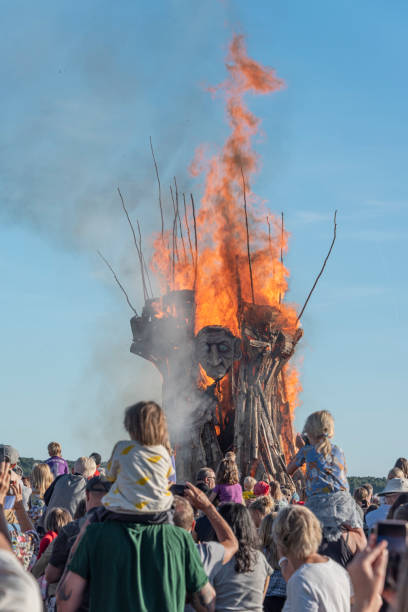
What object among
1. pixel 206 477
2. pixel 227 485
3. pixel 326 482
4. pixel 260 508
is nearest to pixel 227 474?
pixel 227 485

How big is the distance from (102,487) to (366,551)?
3.51m

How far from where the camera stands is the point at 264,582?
6457 millimetres

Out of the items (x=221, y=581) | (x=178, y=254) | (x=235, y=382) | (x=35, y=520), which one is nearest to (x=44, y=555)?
(x=221, y=581)

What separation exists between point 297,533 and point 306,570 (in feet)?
0.74

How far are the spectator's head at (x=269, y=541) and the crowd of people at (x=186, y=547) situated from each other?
0.02 metres

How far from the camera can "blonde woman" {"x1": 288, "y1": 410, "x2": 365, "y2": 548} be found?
732 cm

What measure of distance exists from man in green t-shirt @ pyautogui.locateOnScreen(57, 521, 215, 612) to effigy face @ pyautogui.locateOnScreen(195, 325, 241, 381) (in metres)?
20.1

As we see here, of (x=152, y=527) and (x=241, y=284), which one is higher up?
(x=241, y=284)

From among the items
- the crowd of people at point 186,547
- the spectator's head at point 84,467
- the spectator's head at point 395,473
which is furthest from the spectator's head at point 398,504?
the spectator's head at point 84,467

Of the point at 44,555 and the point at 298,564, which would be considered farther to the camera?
the point at 44,555

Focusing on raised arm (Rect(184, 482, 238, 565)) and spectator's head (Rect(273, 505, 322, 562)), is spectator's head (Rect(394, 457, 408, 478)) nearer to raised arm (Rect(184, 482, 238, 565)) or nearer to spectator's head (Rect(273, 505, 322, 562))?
raised arm (Rect(184, 482, 238, 565))

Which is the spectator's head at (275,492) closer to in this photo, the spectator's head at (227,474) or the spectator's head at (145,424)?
the spectator's head at (227,474)

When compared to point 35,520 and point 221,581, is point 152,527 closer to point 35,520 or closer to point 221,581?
point 221,581

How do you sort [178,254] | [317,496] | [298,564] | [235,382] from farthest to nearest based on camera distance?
[178,254]
[235,382]
[317,496]
[298,564]
